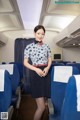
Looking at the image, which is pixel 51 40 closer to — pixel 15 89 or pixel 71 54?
pixel 71 54

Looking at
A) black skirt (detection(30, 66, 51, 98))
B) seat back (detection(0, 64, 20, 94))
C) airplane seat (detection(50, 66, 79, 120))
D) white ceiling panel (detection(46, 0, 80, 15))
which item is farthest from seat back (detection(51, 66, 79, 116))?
white ceiling panel (detection(46, 0, 80, 15))

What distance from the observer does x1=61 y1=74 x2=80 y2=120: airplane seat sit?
146 cm

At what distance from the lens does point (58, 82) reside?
8.55 ft

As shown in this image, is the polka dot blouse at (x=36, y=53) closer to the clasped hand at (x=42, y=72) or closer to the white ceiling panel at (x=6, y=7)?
the clasped hand at (x=42, y=72)

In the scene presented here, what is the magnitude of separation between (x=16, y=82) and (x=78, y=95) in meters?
2.49

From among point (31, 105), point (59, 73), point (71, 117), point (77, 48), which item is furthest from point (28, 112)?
point (77, 48)

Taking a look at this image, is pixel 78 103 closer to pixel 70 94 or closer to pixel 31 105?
pixel 70 94

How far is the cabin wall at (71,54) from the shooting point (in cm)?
930

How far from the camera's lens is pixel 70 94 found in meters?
1.46

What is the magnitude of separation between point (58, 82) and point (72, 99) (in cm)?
114

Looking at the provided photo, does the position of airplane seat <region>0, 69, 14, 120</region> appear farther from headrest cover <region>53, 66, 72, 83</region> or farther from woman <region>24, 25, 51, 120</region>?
headrest cover <region>53, 66, 72, 83</region>

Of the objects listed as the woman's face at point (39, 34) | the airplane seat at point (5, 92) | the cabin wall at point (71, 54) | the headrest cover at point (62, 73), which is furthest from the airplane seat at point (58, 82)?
the cabin wall at point (71, 54)

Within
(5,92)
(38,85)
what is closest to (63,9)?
(38,85)

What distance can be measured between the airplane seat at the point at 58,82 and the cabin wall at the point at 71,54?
6711mm
